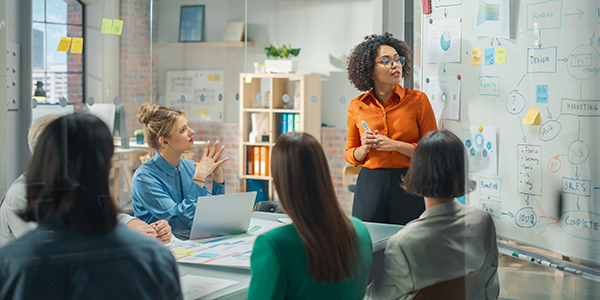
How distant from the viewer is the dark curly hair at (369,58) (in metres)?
1.85

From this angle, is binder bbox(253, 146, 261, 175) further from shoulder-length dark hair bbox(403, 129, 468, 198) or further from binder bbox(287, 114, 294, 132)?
shoulder-length dark hair bbox(403, 129, 468, 198)

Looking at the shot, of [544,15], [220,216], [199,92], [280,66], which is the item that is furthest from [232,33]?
[544,15]

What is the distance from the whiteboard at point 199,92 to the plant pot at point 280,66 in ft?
1.11

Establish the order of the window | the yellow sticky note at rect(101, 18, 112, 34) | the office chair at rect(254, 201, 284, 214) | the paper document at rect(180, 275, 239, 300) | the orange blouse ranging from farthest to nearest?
1. the office chair at rect(254, 201, 284, 214)
2. the orange blouse
3. the yellow sticky note at rect(101, 18, 112, 34)
4. the window
5. the paper document at rect(180, 275, 239, 300)

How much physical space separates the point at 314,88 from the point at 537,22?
0.88 m

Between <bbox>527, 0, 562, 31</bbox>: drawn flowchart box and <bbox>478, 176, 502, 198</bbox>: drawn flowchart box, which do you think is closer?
<bbox>527, 0, 562, 31</bbox>: drawn flowchart box

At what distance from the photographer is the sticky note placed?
4.44 ft

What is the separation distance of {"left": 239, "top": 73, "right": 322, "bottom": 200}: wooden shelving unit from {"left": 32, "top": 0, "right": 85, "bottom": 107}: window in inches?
26.1

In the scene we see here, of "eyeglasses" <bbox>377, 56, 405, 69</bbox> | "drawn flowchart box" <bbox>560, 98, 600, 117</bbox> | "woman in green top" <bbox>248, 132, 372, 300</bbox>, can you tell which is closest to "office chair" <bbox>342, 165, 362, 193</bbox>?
"eyeglasses" <bbox>377, 56, 405, 69</bbox>

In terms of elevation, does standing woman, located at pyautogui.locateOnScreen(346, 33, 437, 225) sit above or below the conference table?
above

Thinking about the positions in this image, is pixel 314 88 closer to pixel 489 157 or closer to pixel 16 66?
pixel 489 157

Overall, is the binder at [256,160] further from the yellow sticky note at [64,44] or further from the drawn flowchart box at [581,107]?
the drawn flowchart box at [581,107]

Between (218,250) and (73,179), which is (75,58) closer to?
(73,179)

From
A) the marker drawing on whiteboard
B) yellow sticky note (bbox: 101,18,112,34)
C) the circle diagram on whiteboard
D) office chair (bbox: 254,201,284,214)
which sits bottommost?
office chair (bbox: 254,201,284,214)
